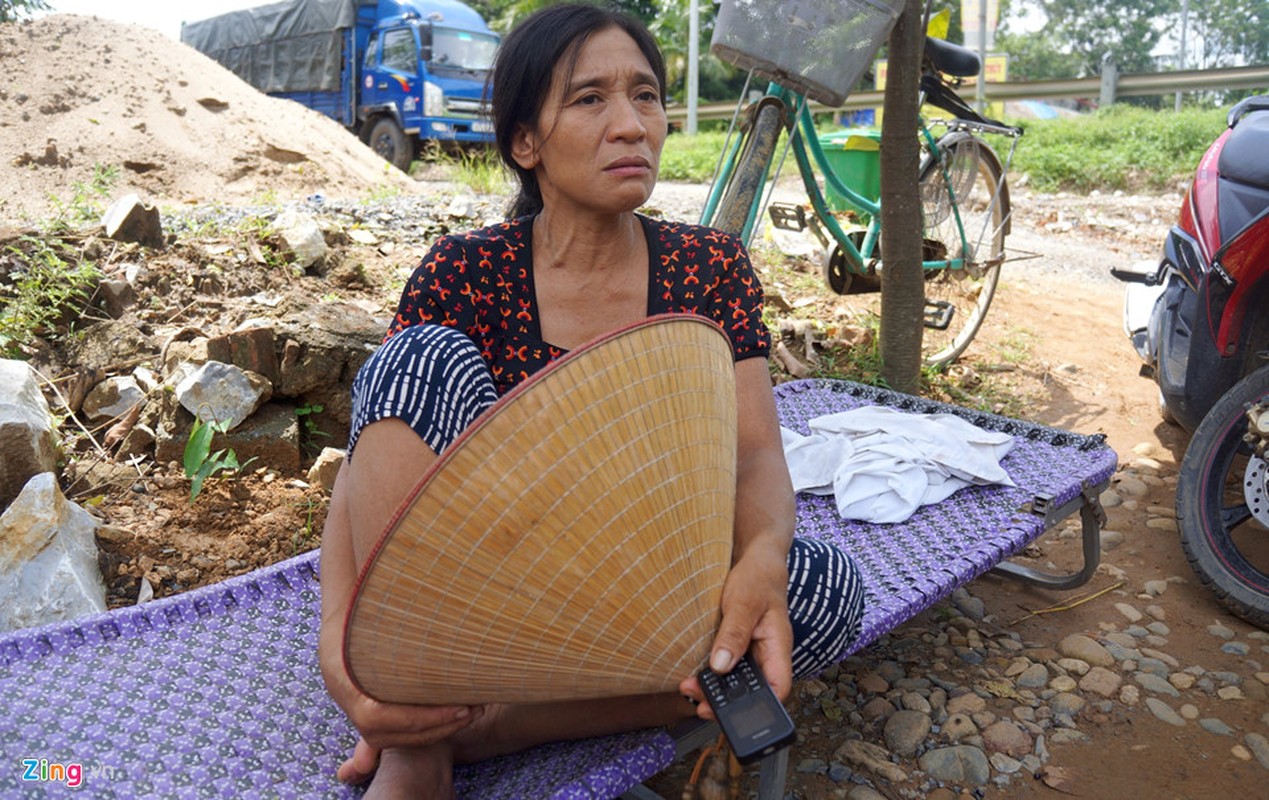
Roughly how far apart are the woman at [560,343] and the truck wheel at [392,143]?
36.7 ft

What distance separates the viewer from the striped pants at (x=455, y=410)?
4.48ft

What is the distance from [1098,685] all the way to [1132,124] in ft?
34.3

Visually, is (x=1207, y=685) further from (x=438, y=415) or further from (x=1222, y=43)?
(x=1222, y=43)

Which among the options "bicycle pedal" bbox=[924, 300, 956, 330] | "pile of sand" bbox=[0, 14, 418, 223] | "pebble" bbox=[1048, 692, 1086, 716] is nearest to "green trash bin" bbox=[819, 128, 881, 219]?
"bicycle pedal" bbox=[924, 300, 956, 330]

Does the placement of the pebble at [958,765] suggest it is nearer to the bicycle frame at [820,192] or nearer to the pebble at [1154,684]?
the pebble at [1154,684]

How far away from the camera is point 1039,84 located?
12750 millimetres

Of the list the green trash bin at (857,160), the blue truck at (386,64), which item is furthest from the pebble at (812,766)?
the blue truck at (386,64)

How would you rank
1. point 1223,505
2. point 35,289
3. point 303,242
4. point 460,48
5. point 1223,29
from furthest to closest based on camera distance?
point 1223,29 → point 460,48 → point 303,242 → point 35,289 → point 1223,505

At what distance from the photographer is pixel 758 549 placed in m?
1.41

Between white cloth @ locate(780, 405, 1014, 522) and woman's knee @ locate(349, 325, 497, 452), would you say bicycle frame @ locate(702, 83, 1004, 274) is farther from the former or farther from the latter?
woman's knee @ locate(349, 325, 497, 452)

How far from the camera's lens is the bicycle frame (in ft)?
11.4

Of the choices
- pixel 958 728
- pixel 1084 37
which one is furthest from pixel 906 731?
pixel 1084 37

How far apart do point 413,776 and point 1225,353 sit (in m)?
2.40

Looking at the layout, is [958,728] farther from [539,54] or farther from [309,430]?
[309,430]
